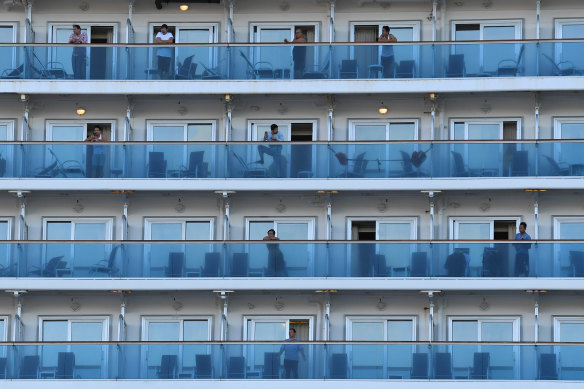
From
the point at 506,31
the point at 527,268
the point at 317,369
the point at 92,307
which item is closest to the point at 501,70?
the point at 506,31

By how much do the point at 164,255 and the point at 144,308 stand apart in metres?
1.63

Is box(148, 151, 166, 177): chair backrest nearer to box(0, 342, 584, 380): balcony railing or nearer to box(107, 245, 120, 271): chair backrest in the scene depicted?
box(107, 245, 120, 271): chair backrest

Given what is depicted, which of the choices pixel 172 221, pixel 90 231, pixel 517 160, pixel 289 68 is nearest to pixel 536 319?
pixel 517 160

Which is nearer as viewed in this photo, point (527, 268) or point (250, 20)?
point (527, 268)

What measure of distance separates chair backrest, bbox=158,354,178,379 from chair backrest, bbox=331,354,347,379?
10.8 feet

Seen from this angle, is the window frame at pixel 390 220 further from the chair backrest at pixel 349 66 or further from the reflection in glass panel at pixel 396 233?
the chair backrest at pixel 349 66

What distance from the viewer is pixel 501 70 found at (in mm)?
41406

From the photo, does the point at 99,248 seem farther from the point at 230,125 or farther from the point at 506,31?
the point at 506,31


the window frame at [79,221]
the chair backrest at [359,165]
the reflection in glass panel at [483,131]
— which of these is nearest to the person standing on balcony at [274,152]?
the chair backrest at [359,165]

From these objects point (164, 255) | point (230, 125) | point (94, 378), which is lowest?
point (94, 378)

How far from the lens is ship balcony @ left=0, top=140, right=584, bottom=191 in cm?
4081

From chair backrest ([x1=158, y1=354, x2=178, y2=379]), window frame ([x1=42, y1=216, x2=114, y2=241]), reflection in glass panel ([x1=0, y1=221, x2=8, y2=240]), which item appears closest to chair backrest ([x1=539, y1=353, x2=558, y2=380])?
chair backrest ([x1=158, y1=354, x2=178, y2=379])

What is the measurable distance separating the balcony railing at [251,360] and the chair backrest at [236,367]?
21 mm

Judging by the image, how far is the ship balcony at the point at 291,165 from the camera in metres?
40.8
